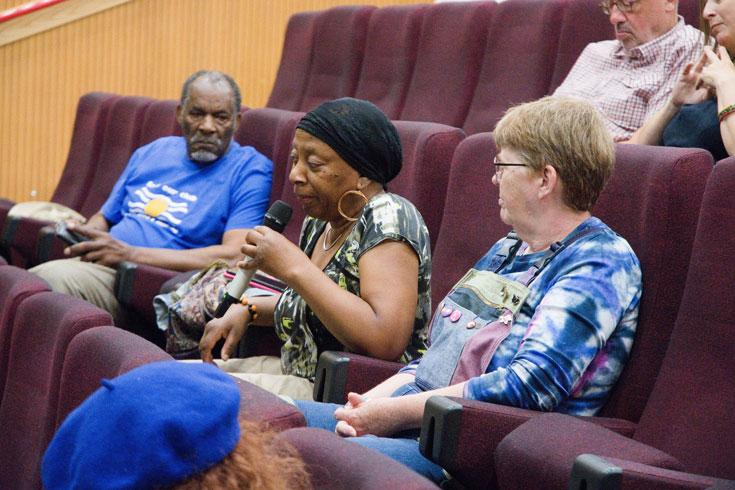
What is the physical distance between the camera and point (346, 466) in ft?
0.85

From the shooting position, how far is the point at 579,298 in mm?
417

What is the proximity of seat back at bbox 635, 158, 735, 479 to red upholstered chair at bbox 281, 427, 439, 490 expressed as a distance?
0.19 m

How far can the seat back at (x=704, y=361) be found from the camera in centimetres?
39

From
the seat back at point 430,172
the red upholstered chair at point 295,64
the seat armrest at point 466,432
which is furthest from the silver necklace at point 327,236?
the red upholstered chair at point 295,64

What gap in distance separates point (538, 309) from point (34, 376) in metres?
0.27

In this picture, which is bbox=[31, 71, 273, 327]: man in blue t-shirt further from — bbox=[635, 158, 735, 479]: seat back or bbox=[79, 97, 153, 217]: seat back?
bbox=[635, 158, 735, 479]: seat back

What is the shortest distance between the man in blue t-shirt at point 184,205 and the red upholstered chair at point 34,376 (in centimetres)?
35

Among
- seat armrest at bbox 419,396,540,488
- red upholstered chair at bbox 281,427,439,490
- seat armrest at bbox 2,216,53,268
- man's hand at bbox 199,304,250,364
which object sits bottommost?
seat armrest at bbox 2,216,53,268

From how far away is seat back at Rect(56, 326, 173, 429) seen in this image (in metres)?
0.37

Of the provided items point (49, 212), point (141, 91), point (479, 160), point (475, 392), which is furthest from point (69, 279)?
point (141, 91)

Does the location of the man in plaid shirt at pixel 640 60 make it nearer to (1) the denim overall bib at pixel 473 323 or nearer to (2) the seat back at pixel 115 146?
(1) the denim overall bib at pixel 473 323

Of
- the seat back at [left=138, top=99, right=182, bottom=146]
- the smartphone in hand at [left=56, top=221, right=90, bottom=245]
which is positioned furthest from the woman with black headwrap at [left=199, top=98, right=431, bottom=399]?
the seat back at [left=138, top=99, right=182, bottom=146]

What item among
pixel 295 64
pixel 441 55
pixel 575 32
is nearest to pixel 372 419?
pixel 575 32

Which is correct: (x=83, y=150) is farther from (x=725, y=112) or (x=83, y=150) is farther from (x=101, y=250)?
(x=725, y=112)
